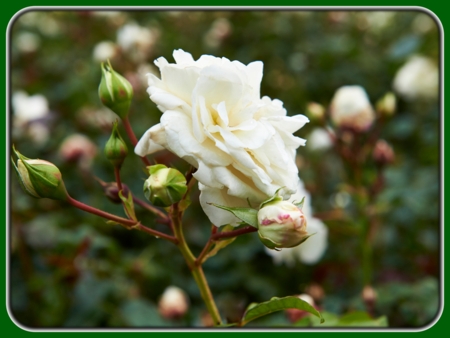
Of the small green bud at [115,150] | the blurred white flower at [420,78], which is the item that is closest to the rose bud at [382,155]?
the blurred white flower at [420,78]

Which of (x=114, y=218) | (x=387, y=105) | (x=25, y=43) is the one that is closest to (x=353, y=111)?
(x=387, y=105)

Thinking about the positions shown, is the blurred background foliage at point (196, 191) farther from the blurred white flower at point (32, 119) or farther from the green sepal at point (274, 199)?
the green sepal at point (274, 199)

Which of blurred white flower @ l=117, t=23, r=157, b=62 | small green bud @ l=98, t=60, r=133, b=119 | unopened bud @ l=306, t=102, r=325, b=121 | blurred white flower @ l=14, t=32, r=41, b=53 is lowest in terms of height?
blurred white flower @ l=14, t=32, r=41, b=53

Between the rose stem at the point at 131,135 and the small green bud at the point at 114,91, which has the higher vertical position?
the small green bud at the point at 114,91

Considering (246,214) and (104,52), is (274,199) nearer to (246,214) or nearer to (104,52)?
(246,214)

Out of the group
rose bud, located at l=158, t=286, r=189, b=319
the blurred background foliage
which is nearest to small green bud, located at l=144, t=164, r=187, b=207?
the blurred background foliage

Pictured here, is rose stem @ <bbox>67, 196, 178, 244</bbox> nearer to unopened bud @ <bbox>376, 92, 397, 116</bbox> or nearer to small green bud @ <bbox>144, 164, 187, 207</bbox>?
small green bud @ <bbox>144, 164, 187, 207</bbox>
